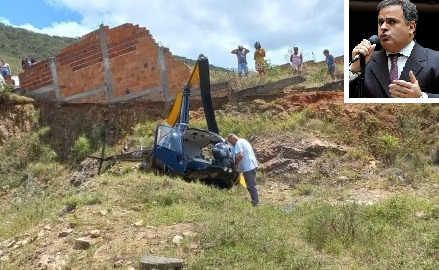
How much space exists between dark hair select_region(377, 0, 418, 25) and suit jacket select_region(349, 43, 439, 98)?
24 centimetres

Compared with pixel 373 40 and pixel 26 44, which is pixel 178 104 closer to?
pixel 373 40

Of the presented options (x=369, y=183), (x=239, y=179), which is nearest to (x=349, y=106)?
(x=369, y=183)

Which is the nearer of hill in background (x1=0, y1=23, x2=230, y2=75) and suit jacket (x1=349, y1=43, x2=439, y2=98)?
suit jacket (x1=349, y1=43, x2=439, y2=98)

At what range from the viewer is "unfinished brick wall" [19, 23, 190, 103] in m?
16.2

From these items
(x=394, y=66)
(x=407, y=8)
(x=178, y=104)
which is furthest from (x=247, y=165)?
(x=407, y=8)

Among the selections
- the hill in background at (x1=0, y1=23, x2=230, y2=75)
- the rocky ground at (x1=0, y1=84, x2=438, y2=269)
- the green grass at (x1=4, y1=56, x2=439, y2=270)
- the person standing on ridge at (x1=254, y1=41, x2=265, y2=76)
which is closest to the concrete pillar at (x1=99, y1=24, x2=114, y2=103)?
the rocky ground at (x1=0, y1=84, x2=438, y2=269)

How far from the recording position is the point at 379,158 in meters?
12.7

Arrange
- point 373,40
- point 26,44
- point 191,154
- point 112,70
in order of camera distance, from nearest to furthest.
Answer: point 373,40
point 191,154
point 112,70
point 26,44

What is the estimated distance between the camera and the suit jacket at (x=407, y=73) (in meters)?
4.74

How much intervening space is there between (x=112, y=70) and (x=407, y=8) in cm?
1327

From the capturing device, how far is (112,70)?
16.9 m

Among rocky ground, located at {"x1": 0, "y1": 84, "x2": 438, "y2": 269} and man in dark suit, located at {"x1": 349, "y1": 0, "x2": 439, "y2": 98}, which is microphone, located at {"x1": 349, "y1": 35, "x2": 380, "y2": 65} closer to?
man in dark suit, located at {"x1": 349, "y1": 0, "x2": 439, "y2": 98}

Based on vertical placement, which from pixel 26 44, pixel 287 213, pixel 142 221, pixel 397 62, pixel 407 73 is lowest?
pixel 287 213

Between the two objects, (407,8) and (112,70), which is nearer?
(407,8)
